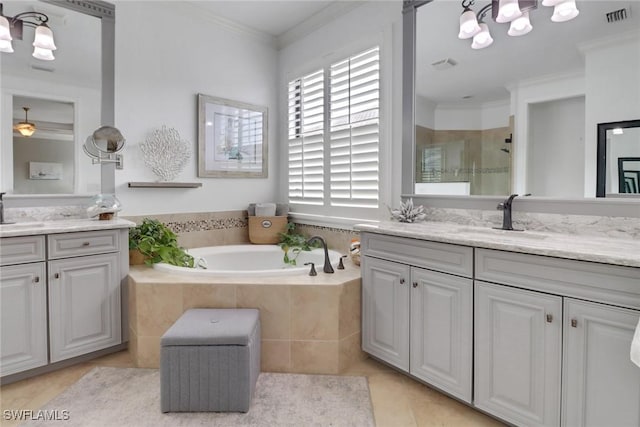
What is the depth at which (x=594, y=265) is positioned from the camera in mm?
1354

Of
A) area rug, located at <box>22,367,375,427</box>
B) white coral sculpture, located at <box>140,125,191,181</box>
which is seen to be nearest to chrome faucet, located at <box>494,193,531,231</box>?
area rug, located at <box>22,367,375,427</box>

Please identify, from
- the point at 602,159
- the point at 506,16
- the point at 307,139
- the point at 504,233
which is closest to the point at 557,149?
the point at 602,159

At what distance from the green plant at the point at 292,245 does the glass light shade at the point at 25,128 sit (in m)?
2.07

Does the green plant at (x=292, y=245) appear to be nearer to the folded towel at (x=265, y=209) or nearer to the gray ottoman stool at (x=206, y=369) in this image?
the folded towel at (x=265, y=209)

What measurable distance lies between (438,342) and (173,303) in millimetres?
1578

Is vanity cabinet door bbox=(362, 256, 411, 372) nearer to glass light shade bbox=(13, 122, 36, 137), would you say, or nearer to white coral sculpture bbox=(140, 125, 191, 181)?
white coral sculpture bbox=(140, 125, 191, 181)

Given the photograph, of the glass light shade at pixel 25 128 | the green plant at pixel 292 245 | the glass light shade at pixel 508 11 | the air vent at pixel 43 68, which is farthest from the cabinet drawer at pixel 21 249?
the glass light shade at pixel 508 11

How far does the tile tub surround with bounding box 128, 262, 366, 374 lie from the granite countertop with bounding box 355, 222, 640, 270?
54 centimetres

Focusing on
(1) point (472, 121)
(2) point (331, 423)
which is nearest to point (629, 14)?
(1) point (472, 121)

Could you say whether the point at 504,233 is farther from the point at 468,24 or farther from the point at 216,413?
the point at 216,413

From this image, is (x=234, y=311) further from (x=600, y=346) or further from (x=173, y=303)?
(x=600, y=346)

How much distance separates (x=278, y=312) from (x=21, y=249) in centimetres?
150

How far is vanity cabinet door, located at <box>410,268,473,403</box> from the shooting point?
1.76m

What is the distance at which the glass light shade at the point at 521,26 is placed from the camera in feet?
6.66
